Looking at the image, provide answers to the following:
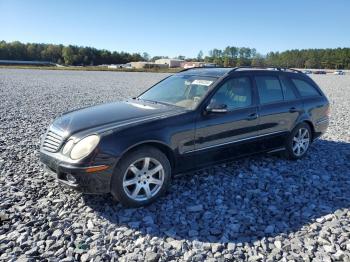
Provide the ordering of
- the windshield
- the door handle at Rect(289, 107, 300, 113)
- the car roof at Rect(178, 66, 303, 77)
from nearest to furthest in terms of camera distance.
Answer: the windshield → the car roof at Rect(178, 66, 303, 77) → the door handle at Rect(289, 107, 300, 113)

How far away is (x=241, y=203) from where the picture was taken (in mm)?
4250

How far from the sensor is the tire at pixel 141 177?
385 centimetres

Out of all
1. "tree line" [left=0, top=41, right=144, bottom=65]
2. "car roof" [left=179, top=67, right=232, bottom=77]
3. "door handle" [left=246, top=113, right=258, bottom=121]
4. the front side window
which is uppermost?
"tree line" [left=0, top=41, right=144, bottom=65]

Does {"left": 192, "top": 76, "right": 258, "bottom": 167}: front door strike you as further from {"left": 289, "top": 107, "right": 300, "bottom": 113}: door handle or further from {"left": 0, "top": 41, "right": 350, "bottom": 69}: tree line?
{"left": 0, "top": 41, "right": 350, "bottom": 69}: tree line

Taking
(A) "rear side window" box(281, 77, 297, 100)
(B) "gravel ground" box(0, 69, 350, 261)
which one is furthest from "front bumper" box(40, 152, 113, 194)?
(A) "rear side window" box(281, 77, 297, 100)

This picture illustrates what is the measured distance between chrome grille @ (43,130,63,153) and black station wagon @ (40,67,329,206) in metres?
0.02

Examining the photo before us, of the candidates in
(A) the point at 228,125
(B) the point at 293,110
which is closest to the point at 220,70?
(A) the point at 228,125

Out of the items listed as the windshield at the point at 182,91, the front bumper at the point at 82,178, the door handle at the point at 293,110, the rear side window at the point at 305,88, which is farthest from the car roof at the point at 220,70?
the front bumper at the point at 82,178

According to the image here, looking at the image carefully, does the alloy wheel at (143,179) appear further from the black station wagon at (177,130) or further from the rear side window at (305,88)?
the rear side window at (305,88)

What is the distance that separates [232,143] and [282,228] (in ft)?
5.17

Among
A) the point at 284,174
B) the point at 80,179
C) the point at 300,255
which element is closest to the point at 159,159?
the point at 80,179

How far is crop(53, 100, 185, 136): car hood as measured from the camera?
4115 millimetres

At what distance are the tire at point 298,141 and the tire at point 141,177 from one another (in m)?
2.73

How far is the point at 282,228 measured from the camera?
3.68 metres
